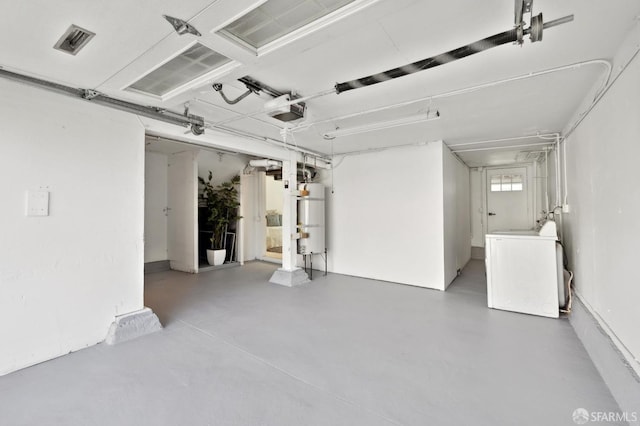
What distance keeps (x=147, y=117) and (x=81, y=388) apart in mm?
2249

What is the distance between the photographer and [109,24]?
4.60 feet

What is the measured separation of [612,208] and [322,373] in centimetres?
234

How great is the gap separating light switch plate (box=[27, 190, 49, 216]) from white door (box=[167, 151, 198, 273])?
3.02 m

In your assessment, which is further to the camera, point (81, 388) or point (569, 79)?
point (569, 79)

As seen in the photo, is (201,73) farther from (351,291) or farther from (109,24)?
(351,291)

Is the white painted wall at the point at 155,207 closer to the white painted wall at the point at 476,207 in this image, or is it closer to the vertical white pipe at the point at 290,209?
the vertical white pipe at the point at 290,209

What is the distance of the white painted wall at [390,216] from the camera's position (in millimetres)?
4195

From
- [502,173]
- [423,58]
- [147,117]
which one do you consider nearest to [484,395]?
[423,58]

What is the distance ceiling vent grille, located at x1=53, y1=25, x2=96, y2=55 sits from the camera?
1.46 metres

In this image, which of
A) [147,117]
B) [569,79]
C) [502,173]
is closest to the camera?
[569,79]

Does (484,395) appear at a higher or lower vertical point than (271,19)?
lower

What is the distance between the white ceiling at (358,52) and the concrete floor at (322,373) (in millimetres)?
2077

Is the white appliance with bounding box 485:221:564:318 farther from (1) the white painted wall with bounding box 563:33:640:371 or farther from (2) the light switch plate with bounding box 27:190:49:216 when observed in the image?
(2) the light switch plate with bounding box 27:190:49:216

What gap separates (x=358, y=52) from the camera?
179 cm
